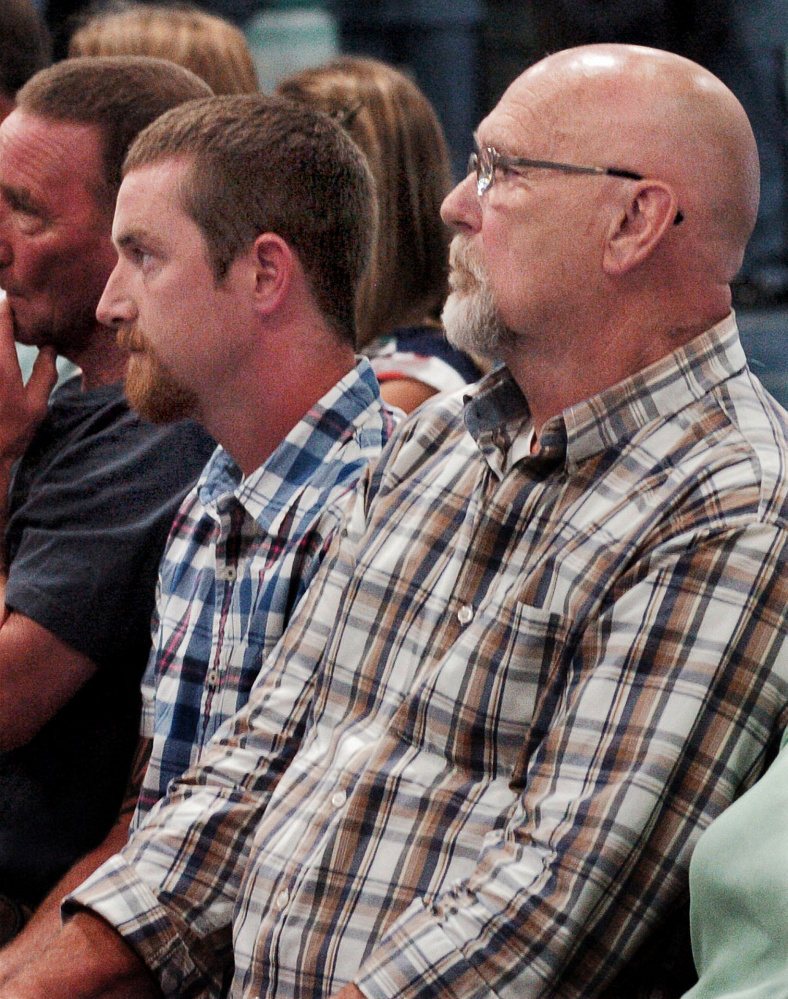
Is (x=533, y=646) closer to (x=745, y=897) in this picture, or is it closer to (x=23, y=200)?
(x=745, y=897)

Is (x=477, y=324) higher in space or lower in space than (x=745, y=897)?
higher

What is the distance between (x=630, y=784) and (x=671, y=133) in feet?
1.93

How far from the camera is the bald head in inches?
48.6

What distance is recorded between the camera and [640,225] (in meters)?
1.25

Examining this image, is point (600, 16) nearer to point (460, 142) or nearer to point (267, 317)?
point (460, 142)

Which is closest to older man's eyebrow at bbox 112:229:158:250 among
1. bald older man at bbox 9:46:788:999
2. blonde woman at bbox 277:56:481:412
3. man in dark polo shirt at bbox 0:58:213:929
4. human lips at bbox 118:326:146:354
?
human lips at bbox 118:326:146:354

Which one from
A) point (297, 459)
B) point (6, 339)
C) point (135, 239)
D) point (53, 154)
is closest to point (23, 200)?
point (53, 154)

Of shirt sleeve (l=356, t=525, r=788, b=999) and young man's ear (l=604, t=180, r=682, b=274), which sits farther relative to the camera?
young man's ear (l=604, t=180, r=682, b=274)

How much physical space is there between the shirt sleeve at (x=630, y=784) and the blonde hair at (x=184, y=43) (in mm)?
1679

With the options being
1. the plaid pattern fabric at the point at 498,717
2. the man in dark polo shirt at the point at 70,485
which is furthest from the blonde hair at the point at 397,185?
the plaid pattern fabric at the point at 498,717

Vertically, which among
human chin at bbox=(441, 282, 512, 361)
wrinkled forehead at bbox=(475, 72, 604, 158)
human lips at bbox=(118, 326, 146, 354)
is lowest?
human lips at bbox=(118, 326, 146, 354)

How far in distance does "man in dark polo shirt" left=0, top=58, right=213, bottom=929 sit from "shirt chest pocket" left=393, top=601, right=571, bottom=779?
0.56m

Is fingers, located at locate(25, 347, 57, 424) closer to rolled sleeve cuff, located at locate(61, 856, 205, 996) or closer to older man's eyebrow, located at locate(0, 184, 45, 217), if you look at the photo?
older man's eyebrow, located at locate(0, 184, 45, 217)

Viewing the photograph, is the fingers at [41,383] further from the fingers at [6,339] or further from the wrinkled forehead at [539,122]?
the wrinkled forehead at [539,122]
